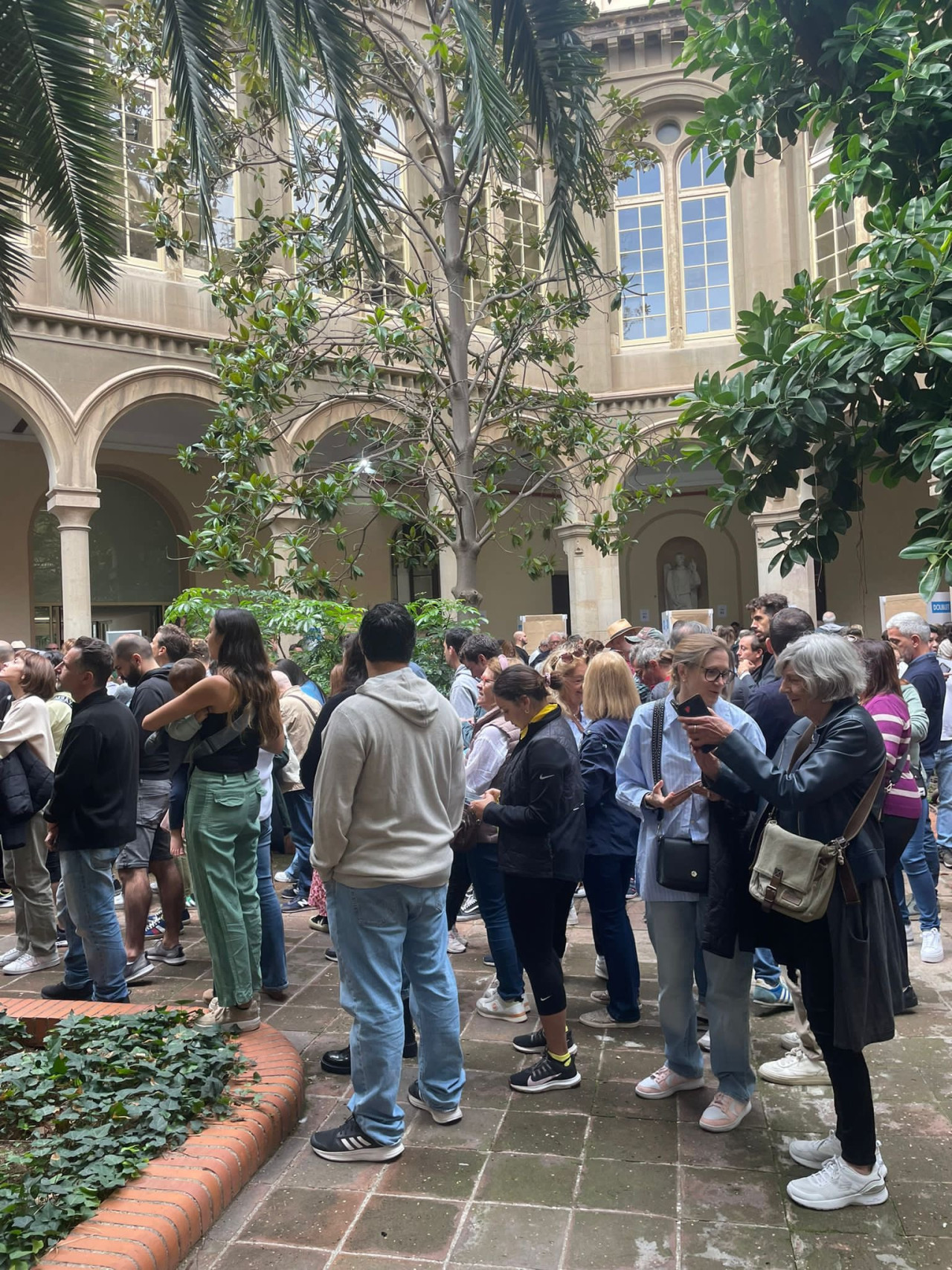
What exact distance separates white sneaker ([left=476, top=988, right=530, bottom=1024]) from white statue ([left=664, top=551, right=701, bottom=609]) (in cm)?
2099

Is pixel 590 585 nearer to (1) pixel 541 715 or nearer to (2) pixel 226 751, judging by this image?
(2) pixel 226 751

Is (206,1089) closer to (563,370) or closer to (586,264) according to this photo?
(586,264)

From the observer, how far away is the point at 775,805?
3.38 meters

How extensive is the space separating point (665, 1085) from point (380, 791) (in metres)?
1.70

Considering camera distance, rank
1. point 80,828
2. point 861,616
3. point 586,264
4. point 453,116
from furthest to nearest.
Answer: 1. point 861,616
2. point 453,116
3. point 586,264
4. point 80,828

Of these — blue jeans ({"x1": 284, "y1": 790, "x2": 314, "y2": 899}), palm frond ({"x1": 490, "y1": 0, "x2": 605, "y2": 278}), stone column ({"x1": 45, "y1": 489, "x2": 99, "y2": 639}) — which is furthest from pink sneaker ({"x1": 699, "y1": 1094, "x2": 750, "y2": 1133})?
stone column ({"x1": 45, "y1": 489, "x2": 99, "y2": 639})

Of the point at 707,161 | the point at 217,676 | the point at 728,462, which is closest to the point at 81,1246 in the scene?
the point at 217,676

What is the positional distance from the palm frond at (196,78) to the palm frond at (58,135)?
0.44 m

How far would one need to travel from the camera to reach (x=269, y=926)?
5363 mm

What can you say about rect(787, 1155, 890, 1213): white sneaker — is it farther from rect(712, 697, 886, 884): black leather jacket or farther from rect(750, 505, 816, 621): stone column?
rect(750, 505, 816, 621): stone column

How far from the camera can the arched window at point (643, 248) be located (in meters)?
20.1

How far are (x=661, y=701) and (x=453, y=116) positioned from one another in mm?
8271

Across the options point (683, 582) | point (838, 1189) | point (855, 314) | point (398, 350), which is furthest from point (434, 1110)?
point (683, 582)

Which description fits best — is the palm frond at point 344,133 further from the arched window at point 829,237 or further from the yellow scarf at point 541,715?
the arched window at point 829,237
